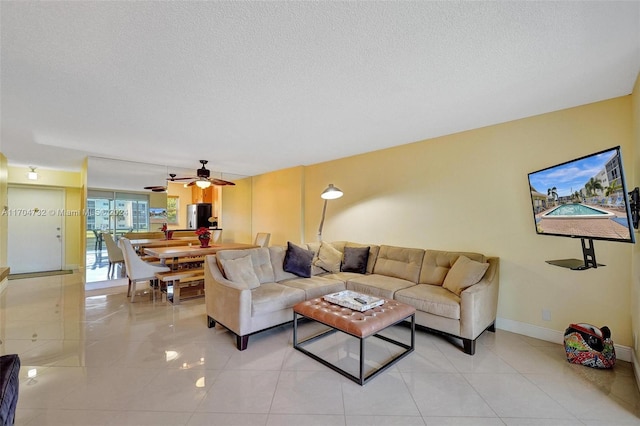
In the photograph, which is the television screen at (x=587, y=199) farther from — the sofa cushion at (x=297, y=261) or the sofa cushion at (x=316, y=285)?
the sofa cushion at (x=297, y=261)

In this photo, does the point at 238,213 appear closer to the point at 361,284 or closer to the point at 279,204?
the point at 279,204

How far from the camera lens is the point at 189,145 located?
399cm

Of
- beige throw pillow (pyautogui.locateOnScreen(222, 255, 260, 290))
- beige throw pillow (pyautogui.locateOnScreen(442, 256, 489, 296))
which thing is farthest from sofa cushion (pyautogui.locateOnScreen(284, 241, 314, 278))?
beige throw pillow (pyautogui.locateOnScreen(442, 256, 489, 296))

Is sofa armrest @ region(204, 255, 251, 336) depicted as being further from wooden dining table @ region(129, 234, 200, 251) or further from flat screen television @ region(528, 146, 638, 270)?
flat screen television @ region(528, 146, 638, 270)

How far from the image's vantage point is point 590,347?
2271 mm

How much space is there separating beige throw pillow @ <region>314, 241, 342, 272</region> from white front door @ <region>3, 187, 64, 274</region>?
6.77 meters

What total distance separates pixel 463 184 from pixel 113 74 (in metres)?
3.73

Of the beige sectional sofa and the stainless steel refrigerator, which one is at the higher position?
the stainless steel refrigerator

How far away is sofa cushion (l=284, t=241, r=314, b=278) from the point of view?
3.62 m

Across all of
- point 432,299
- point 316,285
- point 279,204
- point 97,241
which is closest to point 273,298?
point 316,285

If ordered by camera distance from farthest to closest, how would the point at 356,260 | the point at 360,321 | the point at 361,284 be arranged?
the point at 356,260 → the point at 361,284 → the point at 360,321

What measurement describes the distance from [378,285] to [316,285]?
29.9 inches

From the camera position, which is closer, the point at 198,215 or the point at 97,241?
the point at 97,241

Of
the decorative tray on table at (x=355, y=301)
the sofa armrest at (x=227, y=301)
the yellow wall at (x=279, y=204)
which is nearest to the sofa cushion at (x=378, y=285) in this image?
the decorative tray on table at (x=355, y=301)
